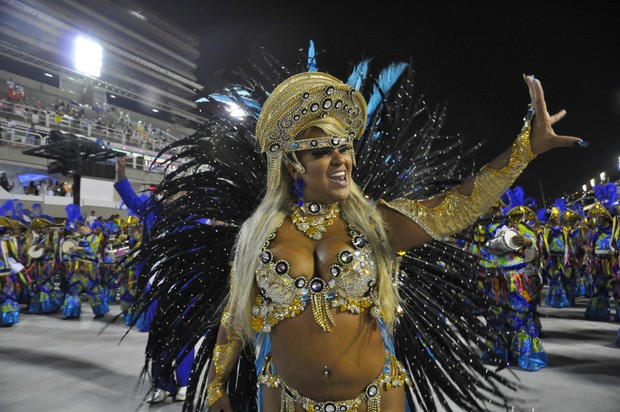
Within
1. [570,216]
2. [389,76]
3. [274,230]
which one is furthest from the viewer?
[570,216]

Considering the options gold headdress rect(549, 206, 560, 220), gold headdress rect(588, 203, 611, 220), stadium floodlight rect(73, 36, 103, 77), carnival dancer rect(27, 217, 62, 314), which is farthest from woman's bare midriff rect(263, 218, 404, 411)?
stadium floodlight rect(73, 36, 103, 77)

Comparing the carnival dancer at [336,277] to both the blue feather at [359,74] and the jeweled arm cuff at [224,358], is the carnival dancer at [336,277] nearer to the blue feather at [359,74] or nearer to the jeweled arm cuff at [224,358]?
the jeweled arm cuff at [224,358]

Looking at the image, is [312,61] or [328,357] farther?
[312,61]

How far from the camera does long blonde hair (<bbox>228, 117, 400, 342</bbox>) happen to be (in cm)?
181

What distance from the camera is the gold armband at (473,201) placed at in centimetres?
170

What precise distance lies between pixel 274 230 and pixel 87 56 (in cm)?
3598

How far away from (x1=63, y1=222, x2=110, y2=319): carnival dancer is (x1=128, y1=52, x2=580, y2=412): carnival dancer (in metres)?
7.05

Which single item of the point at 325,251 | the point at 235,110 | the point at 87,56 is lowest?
the point at 325,251

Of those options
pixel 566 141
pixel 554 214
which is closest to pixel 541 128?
pixel 566 141

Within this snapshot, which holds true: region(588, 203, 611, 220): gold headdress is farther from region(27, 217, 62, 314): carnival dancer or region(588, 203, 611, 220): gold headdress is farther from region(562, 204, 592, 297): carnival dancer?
region(27, 217, 62, 314): carnival dancer

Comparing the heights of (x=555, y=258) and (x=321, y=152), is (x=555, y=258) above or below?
below

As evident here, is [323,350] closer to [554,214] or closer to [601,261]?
[601,261]

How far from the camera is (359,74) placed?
256cm

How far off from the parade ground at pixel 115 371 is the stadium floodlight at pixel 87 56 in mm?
28423
